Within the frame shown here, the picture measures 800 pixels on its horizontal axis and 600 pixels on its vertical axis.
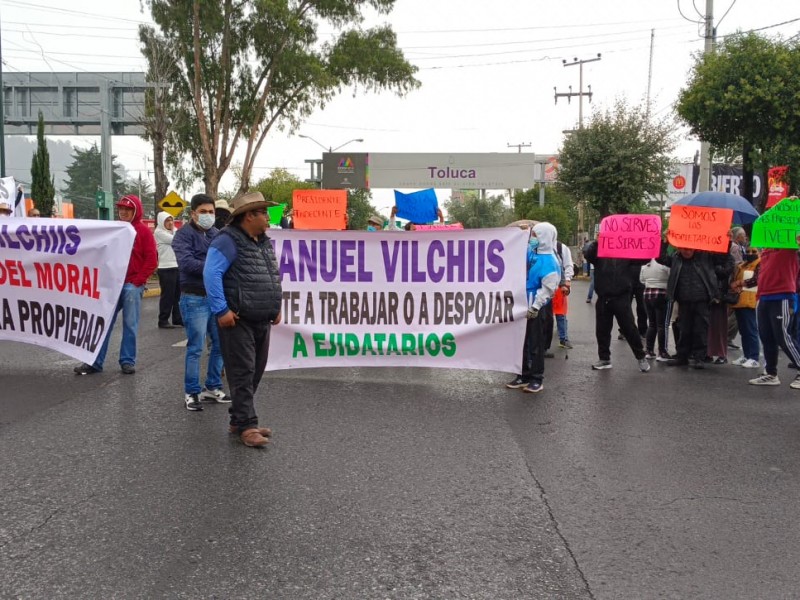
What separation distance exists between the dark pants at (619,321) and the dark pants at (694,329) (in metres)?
0.89

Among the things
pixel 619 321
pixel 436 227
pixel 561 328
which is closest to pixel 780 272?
pixel 619 321

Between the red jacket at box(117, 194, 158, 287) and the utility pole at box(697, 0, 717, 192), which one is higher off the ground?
the utility pole at box(697, 0, 717, 192)

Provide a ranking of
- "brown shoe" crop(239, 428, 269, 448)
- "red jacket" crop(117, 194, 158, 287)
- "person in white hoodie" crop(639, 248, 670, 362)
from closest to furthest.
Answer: "brown shoe" crop(239, 428, 269, 448) → "red jacket" crop(117, 194, 158, 287) → "person in white hoodie" crop(639, 248, 670, 362)

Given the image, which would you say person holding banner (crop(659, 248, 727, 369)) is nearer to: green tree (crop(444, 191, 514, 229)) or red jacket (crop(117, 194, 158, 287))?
red jacket (crop(117, 194, 158, 287))

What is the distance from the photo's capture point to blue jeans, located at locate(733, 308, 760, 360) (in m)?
10.3

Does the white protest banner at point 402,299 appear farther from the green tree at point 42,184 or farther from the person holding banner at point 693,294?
the green tree at point 42,184

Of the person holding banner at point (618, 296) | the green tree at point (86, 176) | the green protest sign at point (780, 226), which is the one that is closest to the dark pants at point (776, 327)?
the green protest sign at point (780, 226)

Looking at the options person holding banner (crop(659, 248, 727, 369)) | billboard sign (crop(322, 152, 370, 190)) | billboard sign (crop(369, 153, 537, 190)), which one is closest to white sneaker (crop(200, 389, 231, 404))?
person holding banner (crop(659, 248, 727, 369))

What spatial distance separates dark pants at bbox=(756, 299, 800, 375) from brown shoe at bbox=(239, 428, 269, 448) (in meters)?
5.60

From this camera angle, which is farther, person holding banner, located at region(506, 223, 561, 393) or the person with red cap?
the person with red cap

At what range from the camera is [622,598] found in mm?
3389

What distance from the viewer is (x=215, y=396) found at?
732 cm

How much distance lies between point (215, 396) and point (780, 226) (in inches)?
230

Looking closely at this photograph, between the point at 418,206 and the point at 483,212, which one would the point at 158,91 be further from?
the point at 483,212
